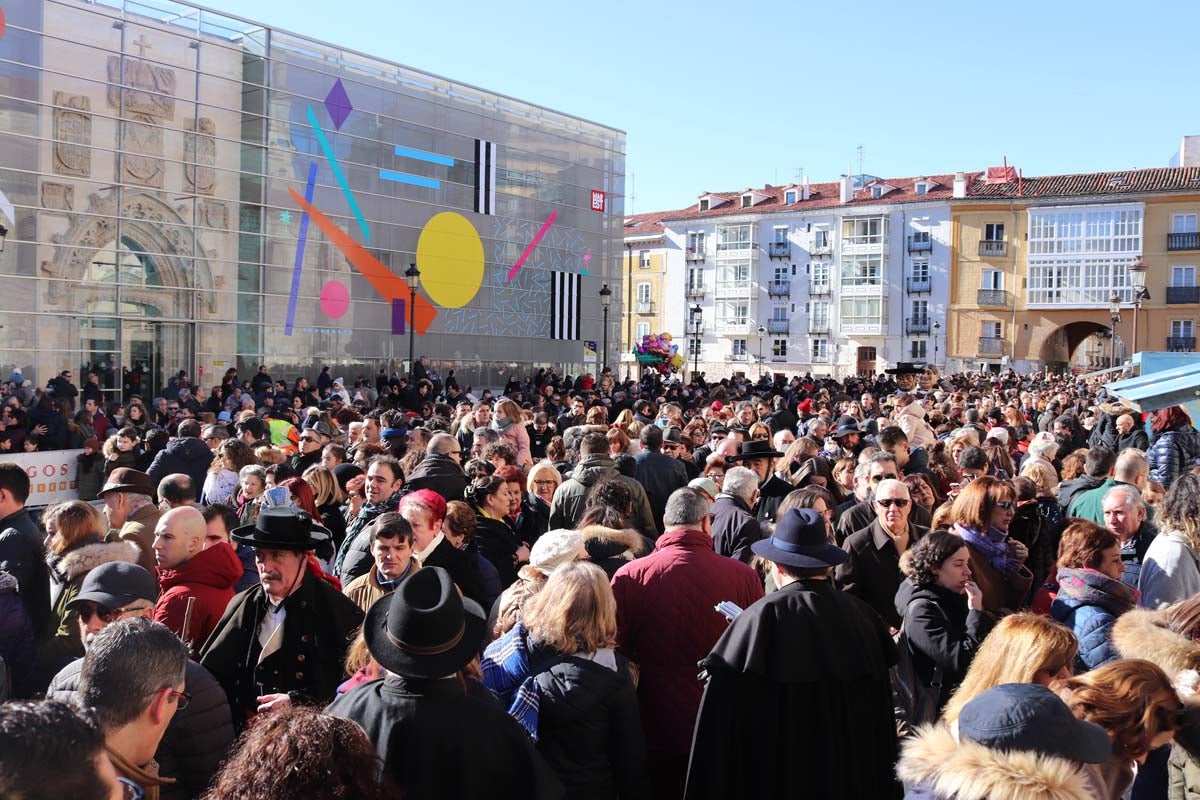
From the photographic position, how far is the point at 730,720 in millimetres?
3902

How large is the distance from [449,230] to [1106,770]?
3183cm

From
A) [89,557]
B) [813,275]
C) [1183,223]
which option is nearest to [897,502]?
[89,557]

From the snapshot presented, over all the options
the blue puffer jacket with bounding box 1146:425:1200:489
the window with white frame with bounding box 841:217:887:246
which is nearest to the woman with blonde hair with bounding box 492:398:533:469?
the blue puffer jacket with bounding box 1146:425:1200:489

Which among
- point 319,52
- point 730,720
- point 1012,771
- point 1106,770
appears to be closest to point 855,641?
point 730,720

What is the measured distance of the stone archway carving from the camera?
24.0m

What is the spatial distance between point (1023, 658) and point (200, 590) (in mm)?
3589

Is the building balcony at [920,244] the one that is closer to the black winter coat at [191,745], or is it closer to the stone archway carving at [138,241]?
the stone archway carving at [138,241]

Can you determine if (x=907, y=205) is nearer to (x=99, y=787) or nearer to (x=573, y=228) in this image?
(x=573, y=228)

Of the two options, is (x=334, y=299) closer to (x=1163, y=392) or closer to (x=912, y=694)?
(x=1163, y=392)

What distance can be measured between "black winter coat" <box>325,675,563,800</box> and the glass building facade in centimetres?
1986

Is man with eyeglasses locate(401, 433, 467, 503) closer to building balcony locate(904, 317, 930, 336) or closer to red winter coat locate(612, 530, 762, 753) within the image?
red winter coat locate(612, 530, 762, 753)

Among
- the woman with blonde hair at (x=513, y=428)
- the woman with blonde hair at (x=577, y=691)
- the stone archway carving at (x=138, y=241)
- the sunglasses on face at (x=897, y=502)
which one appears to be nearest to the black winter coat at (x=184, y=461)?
the woman with blonde hair at (x=513, y=428)

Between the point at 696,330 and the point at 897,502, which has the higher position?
the point at 696,330

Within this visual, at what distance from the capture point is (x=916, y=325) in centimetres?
5903
